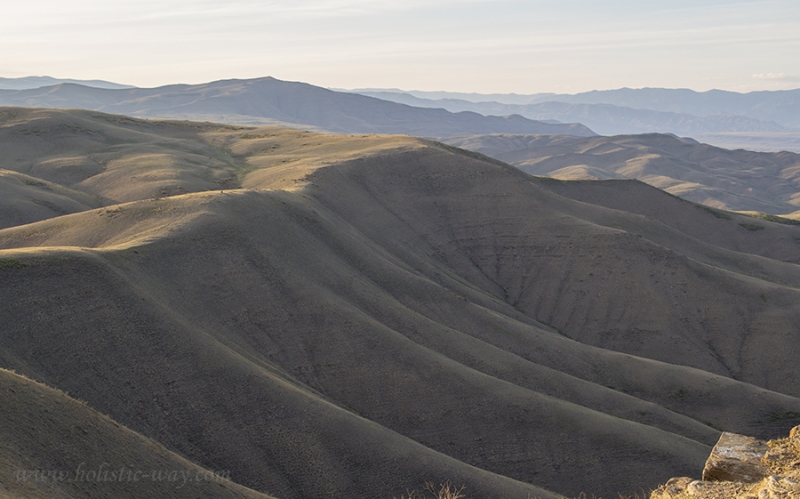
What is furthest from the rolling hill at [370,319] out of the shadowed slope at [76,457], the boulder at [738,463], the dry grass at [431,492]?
the boulder at [738,463]

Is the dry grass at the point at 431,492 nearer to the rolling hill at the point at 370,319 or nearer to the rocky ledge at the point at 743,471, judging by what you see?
the rolling hill at the point at 370,319

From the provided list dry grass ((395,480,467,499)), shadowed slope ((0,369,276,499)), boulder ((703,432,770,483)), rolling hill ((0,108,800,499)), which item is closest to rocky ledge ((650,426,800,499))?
boulder ((703,432,770,483))

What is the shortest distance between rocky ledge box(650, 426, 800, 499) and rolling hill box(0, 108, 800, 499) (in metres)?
17.0

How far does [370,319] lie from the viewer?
47062mm

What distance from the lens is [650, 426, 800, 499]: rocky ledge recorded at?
16.1 m

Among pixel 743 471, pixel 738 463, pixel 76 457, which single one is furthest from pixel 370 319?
pixel 743 471

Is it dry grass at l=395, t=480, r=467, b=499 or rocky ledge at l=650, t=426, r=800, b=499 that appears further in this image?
dry grass at l=395, t=480, r=467, b=499

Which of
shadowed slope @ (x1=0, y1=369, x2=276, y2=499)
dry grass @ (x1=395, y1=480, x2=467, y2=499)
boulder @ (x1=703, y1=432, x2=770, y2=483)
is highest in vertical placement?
boulder @ (x1=703, y1=432, x2=770, y2=483)

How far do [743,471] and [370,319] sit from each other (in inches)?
1221

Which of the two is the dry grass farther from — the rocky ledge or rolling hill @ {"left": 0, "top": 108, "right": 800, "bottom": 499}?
the rocky ledge

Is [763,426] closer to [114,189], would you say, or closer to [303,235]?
[303,235]

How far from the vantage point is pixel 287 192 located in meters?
61.8

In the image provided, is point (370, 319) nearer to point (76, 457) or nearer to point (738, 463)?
point (76, 457)

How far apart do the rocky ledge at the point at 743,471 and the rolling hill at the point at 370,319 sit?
17.0 m
